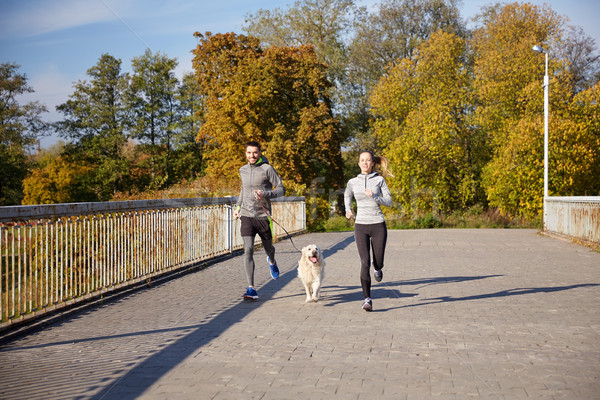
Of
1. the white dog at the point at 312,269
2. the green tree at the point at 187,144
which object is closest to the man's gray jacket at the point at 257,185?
the white dog at the point at 312,269

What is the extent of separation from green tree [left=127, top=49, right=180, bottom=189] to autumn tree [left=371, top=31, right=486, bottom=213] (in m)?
23.4

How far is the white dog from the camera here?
8.23 metres

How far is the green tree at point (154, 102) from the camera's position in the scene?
5741 centimetres

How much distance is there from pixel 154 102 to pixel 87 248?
51738 millimetres

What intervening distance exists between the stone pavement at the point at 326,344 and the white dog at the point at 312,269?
202 millimetres

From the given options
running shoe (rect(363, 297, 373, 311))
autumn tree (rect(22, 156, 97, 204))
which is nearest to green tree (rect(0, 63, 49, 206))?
autumn tree (rect(22, 156, 97, 204))

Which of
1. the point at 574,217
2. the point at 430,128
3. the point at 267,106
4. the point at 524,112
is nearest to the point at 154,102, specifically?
the point at 267,106

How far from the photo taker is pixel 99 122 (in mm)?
58000

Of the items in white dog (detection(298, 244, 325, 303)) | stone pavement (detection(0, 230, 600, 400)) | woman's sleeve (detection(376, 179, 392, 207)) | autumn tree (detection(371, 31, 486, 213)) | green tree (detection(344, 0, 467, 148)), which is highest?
green tree (detection(344, 0, 467, 148))

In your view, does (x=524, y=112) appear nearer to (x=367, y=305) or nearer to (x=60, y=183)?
(x=367, y=305)

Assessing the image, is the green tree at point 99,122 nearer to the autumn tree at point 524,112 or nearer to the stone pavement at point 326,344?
the autumn tree at point 524,112

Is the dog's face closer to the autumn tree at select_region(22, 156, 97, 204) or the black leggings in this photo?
the black leggings

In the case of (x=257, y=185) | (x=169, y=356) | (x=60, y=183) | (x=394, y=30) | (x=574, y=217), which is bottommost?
(x=169, y=356)

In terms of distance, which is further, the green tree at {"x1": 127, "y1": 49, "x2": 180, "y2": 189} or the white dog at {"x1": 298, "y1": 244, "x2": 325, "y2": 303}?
the green tree at {"x1": 127, "y1": 49, "x2": 180, "y2": 189}
